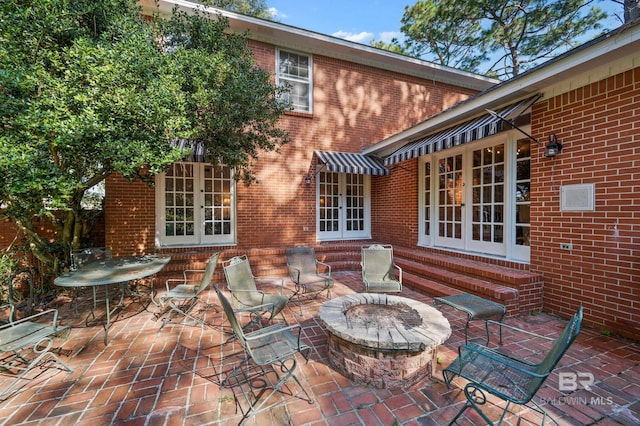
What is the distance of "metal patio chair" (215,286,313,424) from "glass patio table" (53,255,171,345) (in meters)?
2.35

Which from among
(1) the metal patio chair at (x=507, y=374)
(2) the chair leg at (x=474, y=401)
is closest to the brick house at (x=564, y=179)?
(1) the metal patio chair at (x=507, y=374)

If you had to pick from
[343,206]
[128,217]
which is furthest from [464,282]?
[128,217]

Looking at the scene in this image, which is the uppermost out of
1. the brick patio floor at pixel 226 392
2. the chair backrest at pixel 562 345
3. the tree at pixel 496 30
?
the tree at pixel 496 30

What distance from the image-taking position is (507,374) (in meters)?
2.60

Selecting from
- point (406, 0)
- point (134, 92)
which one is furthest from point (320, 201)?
point (406, 0)

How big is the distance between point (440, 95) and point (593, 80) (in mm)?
7239

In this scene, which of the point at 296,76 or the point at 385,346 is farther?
the point at 296,76

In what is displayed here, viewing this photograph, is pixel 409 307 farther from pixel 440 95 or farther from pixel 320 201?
pixel 440 95

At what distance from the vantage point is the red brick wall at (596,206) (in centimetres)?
393

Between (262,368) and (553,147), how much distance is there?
5.87 meters

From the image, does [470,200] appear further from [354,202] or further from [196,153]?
[196,153]

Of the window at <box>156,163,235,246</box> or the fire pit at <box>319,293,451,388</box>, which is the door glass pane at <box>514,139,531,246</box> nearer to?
the fire pit at <box>319,293,451,388</box>

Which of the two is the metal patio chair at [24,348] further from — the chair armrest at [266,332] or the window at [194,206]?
the window at [194,206]

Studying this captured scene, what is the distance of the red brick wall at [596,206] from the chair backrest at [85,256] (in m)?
8.95
